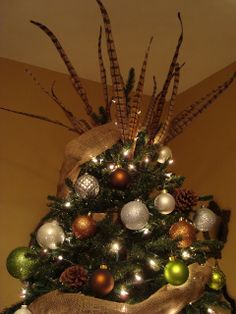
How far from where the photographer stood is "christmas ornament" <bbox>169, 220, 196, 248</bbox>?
1.02 metres

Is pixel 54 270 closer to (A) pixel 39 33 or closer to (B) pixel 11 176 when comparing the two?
(B) pixel 11 176

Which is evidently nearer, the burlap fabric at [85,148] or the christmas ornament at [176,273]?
the christmas ornament at [176,273]

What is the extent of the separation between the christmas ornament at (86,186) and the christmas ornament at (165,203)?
0.17m

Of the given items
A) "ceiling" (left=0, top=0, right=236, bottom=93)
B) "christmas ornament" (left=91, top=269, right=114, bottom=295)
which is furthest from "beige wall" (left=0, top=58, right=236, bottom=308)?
"christmas ornament" (left=91, top=269, right=114, bottom=295)

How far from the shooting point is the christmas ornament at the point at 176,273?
0.94 meters

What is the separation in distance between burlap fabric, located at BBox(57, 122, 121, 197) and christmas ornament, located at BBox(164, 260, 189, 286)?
37 cm

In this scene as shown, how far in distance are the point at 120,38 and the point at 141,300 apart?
1.14 meters

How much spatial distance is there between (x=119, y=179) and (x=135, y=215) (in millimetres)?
114

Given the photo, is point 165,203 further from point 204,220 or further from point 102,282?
point 102,282

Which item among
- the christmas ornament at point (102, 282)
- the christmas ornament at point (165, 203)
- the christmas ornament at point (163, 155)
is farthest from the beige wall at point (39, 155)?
the christmas ornament at point (102, 282)

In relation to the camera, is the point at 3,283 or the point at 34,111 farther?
the point at 34,111

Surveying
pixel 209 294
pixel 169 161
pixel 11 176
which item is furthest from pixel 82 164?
pixel 11 176

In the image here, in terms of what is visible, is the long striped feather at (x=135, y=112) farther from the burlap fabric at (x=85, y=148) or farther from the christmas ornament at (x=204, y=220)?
the christmas ornament at (x=204, y=220)

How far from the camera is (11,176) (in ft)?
5.90
